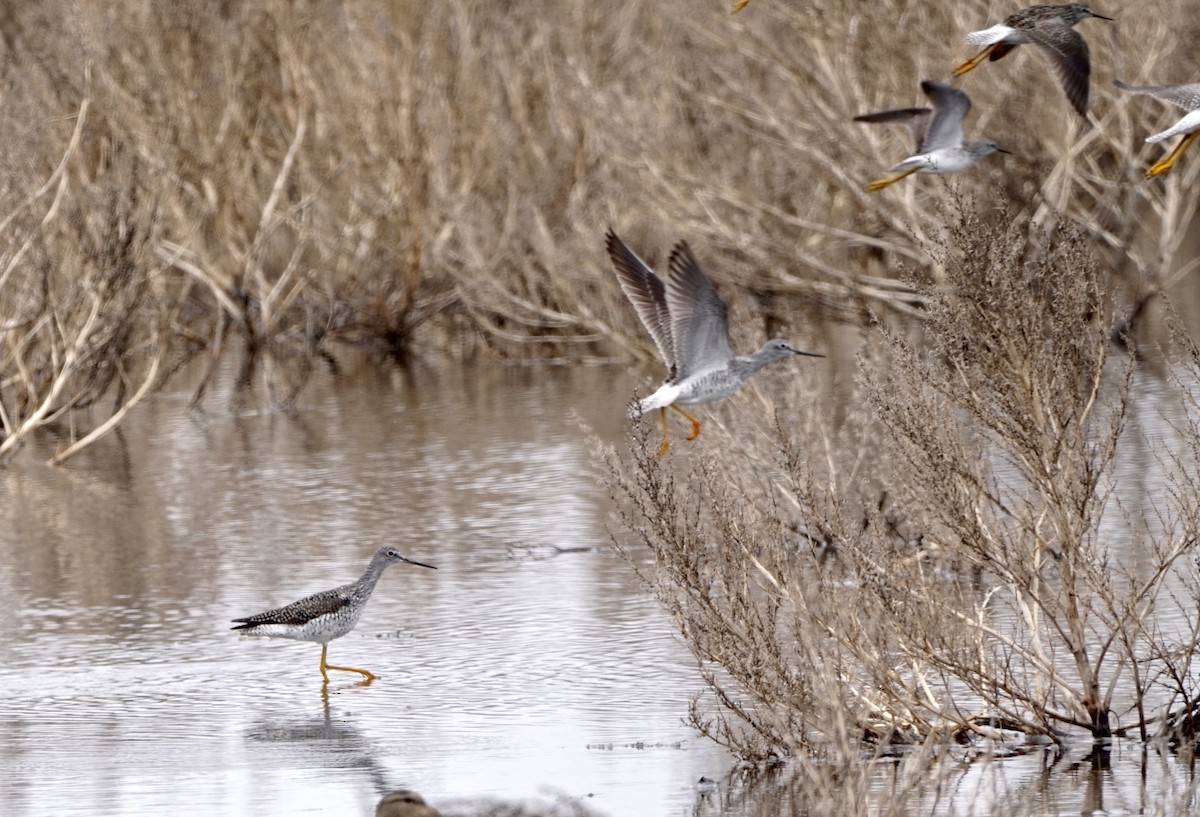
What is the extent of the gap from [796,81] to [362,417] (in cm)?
560

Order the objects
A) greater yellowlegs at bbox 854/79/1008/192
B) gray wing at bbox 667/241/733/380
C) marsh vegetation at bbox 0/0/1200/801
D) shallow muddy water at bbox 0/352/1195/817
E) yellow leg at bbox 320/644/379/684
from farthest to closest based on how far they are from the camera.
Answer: marsh vegetation at bbox 0/0/1200/801
greater yellowlegs at bbox 854/79/1008/192
yellow leg at bbox 320/644/379/684
gray wing at bbox 667/241/733/380
shallow muddy water at bbox 0/352/1195/817

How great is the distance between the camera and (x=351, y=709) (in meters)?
9.67

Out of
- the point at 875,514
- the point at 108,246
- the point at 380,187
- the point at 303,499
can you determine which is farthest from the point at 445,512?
the point at 380,187

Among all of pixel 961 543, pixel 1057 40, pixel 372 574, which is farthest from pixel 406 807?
pixel 1057 40

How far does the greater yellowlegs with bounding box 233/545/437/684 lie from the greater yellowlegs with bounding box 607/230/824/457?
2.00 metres

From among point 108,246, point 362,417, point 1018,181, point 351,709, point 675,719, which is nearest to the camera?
point 675,719

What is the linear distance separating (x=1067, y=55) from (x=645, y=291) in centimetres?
294

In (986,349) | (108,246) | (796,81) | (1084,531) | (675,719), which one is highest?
(796,81)

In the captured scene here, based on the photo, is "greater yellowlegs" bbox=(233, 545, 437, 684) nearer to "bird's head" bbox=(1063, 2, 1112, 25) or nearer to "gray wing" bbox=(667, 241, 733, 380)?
"gray wing" bbox=(667, 241, 733, 380)

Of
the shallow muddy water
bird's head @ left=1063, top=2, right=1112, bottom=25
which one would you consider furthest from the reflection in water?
bird's head @ left=1063, top=2, right=1112, bottom=25

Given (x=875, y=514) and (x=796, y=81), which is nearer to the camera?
(x=875, y=514)

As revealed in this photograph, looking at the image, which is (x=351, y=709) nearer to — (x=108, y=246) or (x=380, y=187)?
(x=108, y=246)

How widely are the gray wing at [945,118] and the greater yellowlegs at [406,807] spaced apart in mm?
6036

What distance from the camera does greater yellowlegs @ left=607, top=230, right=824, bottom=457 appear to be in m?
9.31
